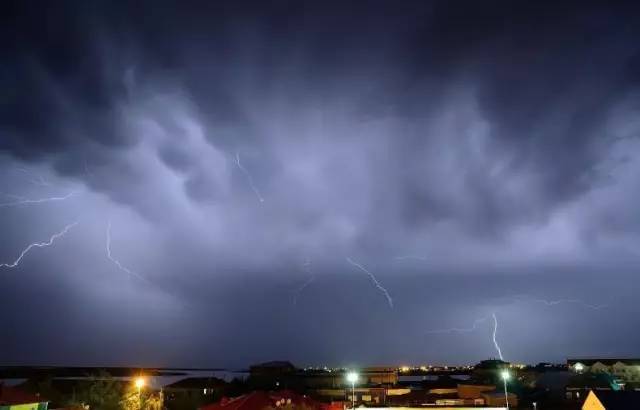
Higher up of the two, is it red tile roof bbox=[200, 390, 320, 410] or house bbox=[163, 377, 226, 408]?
red tile roof bbox=[200, 390, 320, 410]

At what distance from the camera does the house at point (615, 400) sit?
1126 inches

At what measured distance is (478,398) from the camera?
46.0 metres

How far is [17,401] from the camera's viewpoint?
79.9 ft

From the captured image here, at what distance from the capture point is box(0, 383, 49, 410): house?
2362 centimetres

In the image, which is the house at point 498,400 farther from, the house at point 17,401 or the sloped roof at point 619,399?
the house at point 17,401

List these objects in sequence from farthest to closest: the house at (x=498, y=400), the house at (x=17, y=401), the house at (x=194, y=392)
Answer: the house at (x=194, y=392) < the house at (x=498, y=400) < the house at (x=17, y=401)

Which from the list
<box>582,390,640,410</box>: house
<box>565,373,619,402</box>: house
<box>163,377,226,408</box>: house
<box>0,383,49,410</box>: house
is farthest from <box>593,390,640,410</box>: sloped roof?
<box>163,377,226,408</box>: house

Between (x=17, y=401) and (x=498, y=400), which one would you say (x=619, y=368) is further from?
(x=17, y=401)

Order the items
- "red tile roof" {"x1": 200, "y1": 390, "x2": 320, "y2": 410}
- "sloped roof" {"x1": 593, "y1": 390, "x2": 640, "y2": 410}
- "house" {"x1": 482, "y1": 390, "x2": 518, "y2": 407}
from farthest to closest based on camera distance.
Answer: "house" {"x1": 482, "y1": 390, "x2": 518, "y2": 407} → "red tile roof" {"x1": 200, "y1": 390, "x2": 320, "y2": 410} → "sloped roof" {"x1": 593, "y1": 390, "x2": 640, "y2": 410}

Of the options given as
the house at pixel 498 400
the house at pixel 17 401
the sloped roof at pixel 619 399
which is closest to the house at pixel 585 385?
the house at pixel 498 400

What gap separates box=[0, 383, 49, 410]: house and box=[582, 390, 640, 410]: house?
3392 cm

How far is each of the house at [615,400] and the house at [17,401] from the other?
33.9 m

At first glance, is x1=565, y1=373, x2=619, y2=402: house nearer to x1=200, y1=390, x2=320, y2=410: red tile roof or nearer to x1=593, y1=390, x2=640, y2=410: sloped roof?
x1=593, y1=390, x2=640, y2=410: sloped roof

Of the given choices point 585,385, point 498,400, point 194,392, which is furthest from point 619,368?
point 194,392
